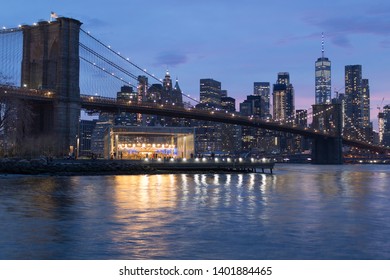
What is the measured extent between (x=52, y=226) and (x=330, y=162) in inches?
5316

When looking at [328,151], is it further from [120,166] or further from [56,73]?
[120,166]

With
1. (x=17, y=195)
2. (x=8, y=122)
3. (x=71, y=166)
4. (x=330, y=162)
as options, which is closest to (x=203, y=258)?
(x=17, y=195)

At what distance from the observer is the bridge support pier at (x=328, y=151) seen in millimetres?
144250

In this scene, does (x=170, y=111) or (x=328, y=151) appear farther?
(x=328, y=151)

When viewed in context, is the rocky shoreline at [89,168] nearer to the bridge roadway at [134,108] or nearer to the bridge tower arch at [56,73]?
the bridge roadway at [134,108]

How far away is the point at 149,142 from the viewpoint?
322 ft

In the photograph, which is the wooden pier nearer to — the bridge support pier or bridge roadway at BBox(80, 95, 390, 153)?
bridge roadway at BBox(80, 95, 390, 153)

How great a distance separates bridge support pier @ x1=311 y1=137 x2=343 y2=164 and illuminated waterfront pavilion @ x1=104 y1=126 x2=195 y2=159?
59.8 metres

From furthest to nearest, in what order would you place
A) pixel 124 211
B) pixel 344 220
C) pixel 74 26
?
pixel 74 26 < pixel 124 211 < pixel 344 220

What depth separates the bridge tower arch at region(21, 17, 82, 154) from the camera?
8131 centimetres

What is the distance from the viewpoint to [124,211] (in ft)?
79.6

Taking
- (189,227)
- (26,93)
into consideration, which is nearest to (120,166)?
(26,93)

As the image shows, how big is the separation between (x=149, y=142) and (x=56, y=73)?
21661 millimetres
